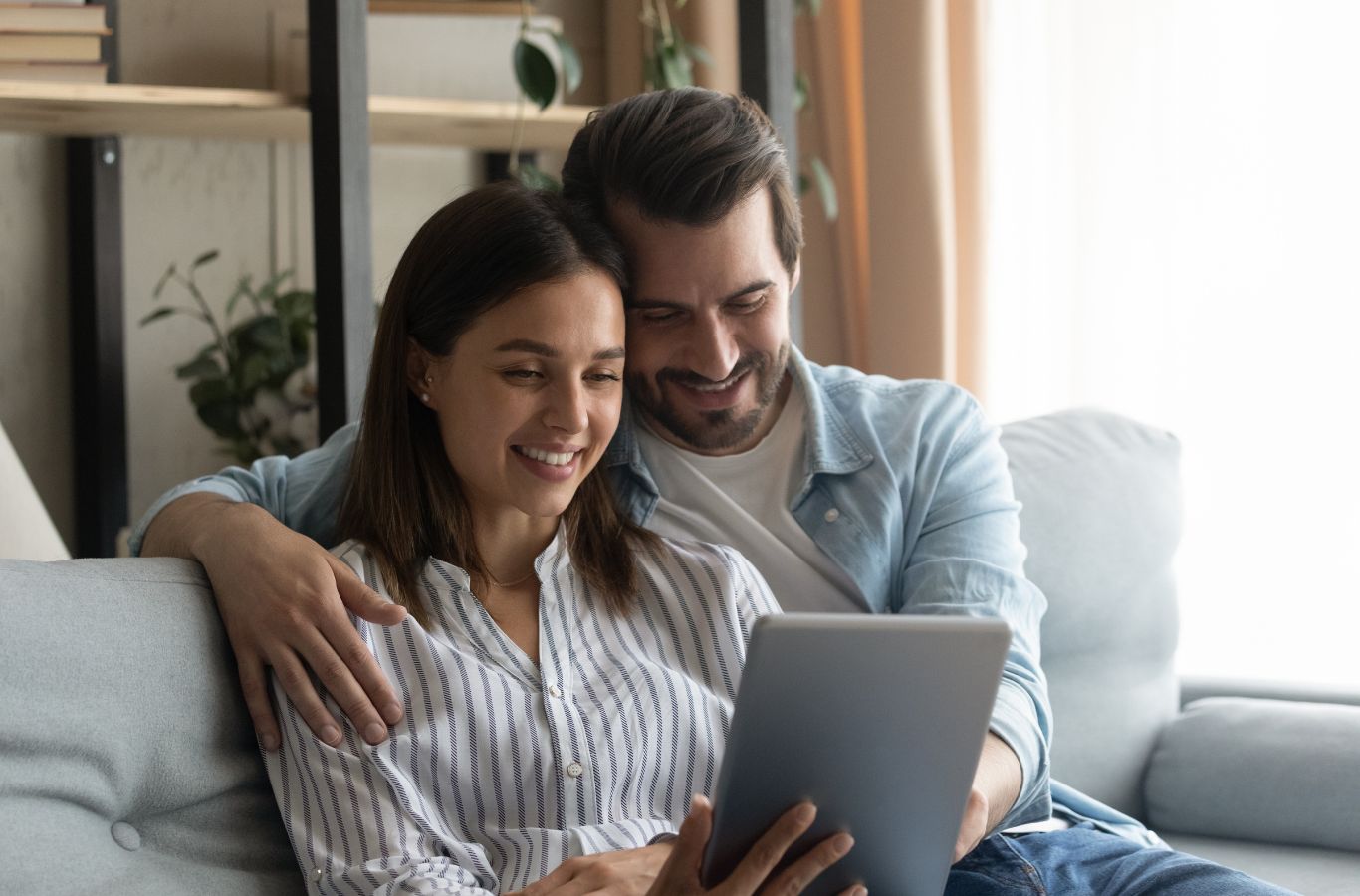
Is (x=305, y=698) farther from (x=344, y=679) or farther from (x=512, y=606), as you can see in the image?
(x=512, y=606)

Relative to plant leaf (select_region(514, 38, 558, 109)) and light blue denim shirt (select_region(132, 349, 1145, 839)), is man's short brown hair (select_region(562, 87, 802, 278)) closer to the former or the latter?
light blue denim shirt (select_region(132, 349, 1145, 839))

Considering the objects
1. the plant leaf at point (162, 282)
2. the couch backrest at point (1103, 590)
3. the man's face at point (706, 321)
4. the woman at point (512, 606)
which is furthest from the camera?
the plant leaf at point (162, 282)

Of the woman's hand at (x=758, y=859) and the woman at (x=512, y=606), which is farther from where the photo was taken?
the woman at (x=512, y=606)

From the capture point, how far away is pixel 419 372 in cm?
146

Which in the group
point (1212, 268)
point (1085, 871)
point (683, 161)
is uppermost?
point (683, 161)

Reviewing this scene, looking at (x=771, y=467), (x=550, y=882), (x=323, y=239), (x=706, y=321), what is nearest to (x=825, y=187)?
(x=323, y=239)

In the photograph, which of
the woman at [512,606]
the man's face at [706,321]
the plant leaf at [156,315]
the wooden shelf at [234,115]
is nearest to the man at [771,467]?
the man's face at [706,321]

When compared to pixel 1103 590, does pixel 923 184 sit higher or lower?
higher

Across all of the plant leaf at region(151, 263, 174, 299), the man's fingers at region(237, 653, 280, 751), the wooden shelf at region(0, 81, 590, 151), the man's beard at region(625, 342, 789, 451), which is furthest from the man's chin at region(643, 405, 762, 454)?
the plant leaf at region(151, 263, 174, 299)

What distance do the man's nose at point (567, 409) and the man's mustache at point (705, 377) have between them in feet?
0.69

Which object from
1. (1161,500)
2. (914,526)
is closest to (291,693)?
(914,526)

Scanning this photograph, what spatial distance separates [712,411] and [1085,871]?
59 centimetres

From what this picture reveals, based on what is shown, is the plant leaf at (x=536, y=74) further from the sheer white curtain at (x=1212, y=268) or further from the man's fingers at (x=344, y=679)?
the man's fingers at (x=344, y=679)

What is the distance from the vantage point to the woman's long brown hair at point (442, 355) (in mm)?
1380
